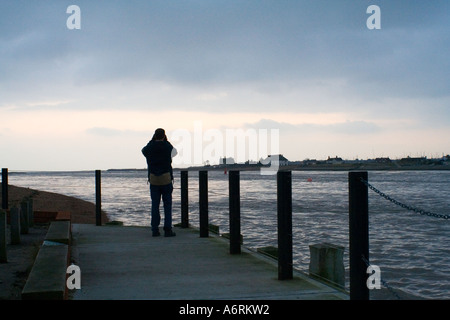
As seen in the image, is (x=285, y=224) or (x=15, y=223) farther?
(x=15, y=223)

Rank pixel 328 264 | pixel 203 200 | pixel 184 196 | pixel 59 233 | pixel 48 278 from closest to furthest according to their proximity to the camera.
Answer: pixel 48 278 → pixel 328 264 → pixel 59 233 → pixel 203 200 → pixel 184 196

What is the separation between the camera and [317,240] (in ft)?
41.5

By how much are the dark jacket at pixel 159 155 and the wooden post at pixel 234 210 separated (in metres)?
2.07

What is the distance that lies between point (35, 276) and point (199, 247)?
12.3 feet

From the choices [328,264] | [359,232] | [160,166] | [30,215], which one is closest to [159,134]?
[160,166]

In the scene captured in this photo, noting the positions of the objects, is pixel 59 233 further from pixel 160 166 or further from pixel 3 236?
pixel 160 166

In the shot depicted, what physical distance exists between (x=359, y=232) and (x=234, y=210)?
3.10m

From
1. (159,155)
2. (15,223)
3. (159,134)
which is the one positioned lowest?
(15,223)

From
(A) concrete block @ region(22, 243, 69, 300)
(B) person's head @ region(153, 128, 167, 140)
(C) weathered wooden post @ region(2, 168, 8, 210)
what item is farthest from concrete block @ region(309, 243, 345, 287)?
(C) weathered wooden post @ region(2, 168, 8, 210)

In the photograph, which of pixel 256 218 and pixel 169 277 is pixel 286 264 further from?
pixel 256 218

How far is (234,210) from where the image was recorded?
23.4 feet

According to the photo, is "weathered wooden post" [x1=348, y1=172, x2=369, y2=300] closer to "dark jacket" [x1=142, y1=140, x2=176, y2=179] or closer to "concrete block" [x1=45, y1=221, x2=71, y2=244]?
"concrete block" [x1=45, y1=221, x2=71, y2=244]
